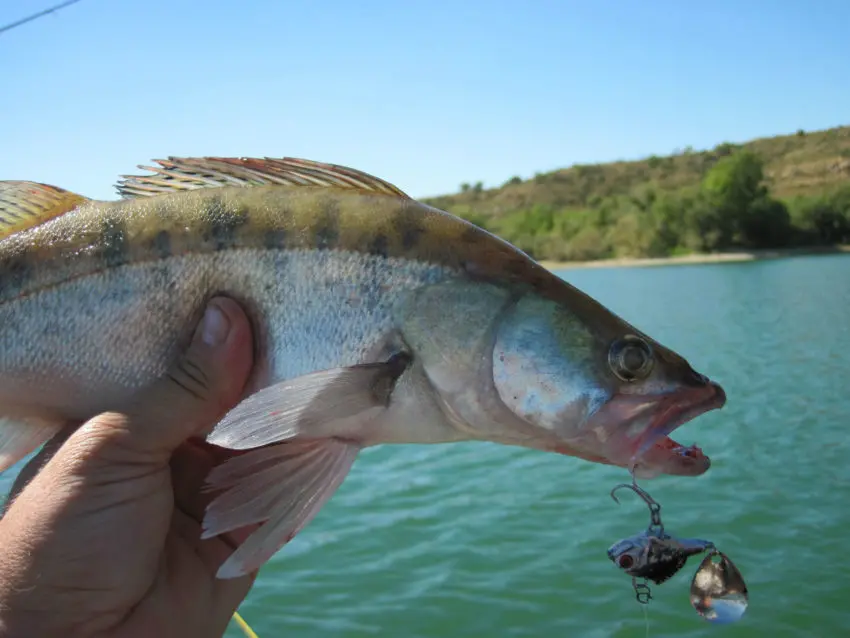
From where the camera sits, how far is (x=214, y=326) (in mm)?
2195

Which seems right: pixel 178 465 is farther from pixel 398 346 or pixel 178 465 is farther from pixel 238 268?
pixel 398 346

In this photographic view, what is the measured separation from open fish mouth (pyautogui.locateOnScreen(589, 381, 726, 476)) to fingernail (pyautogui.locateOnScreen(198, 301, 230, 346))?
1056 millimetres

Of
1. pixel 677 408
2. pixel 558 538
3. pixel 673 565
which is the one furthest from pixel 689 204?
pixel 677 408

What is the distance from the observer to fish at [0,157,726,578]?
215 centimetres

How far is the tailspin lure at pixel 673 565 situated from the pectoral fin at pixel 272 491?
3.70ft

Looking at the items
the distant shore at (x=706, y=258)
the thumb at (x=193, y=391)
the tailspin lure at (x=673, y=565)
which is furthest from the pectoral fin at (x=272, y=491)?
the distant shore at (x=706, y=258)

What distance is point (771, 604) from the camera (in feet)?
25.5

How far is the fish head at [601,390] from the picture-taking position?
7.07ft

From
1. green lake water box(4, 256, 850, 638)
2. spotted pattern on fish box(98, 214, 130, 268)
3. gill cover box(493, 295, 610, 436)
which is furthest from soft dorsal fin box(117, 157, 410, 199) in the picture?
green lake water box(4, 256, 850, 638)

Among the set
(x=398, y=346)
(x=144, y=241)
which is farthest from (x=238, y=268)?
(x=398, y=346)

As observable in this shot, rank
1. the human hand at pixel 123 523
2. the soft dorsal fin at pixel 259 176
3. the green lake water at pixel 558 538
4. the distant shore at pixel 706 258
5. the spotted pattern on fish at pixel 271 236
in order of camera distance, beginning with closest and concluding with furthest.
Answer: the human hand at pixel 123 523 < the spotted pattern on fish at pixel 271 236 < the soft dorsal fin at pixel 259 176 < the green lake water at pixel 558 538 < the distant shore at pixel 706 258

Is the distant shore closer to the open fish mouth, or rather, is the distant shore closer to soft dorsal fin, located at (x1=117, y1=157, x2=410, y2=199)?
soft dorsal fin, located at (x1=117, y1=157, x2=410, y2=199)

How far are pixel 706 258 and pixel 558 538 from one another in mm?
64883

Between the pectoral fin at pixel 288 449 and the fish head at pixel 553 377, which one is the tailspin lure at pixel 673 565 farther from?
the pectoral fin at pixel 288 449
